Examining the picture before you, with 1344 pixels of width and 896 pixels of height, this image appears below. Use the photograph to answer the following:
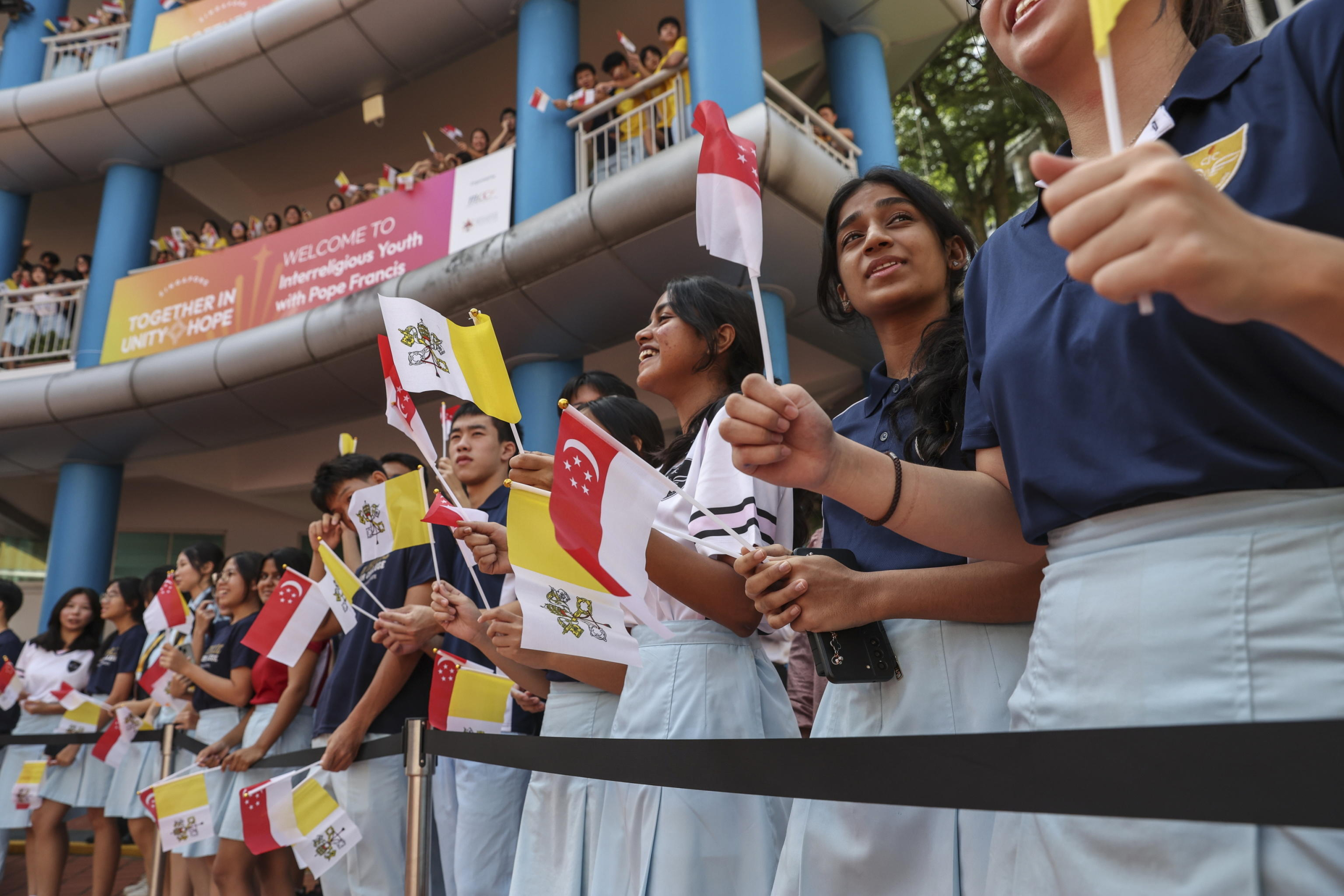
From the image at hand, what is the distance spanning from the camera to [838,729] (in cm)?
126

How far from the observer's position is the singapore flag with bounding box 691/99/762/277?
107 centimetres

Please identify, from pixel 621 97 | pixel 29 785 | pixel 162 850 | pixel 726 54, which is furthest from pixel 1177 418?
pixel 621 97

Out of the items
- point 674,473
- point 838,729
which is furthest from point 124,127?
point 838,729

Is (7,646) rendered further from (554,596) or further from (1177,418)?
(1177,418)

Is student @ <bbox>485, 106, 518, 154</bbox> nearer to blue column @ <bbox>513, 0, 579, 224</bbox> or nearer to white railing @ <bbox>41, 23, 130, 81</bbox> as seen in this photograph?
blue column @ <bbox>513, 0, 579, 224</bbox>

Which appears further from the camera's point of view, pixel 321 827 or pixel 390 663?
pixel 390 663

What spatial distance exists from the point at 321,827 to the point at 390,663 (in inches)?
18.7

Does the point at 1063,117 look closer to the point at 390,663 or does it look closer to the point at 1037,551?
the point at 1037,551

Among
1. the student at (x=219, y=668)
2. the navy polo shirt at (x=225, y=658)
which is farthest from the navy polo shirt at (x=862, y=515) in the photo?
the navy polo shirt at (x=225, y=658)

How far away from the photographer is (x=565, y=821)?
6.24 feet

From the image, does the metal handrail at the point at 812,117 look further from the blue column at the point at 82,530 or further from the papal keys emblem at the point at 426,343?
the blue column at the point at 82,530

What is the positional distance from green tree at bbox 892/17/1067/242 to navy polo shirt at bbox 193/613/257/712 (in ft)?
29.5

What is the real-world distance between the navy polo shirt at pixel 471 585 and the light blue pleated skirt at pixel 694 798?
1.04 meters

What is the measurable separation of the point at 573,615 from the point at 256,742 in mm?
2604
